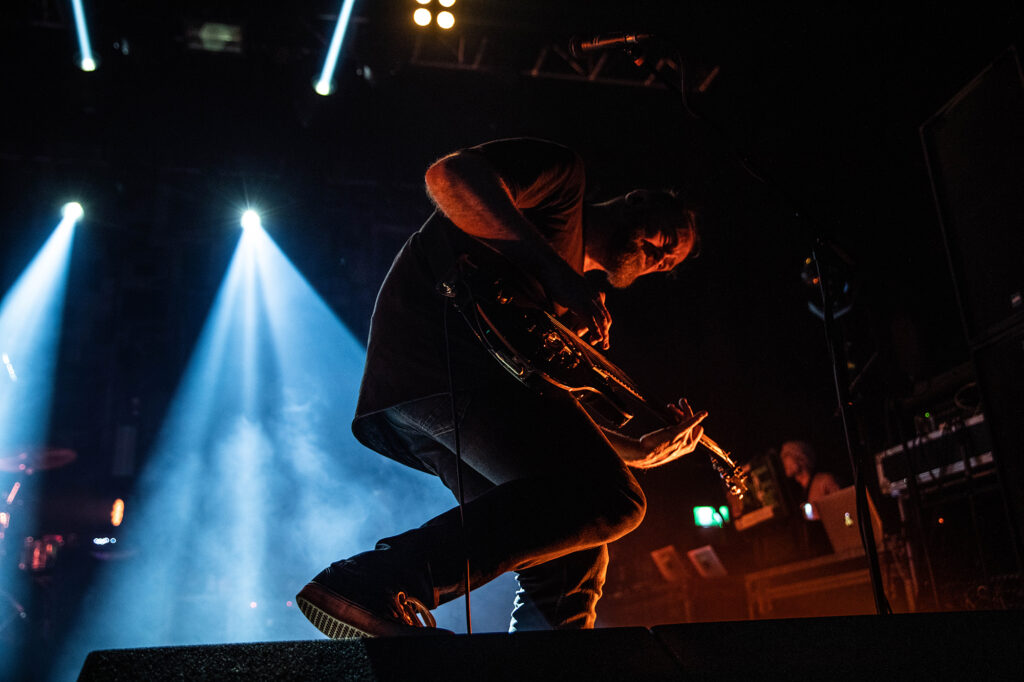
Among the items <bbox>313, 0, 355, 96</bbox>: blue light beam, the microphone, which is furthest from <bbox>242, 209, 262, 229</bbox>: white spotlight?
the microphone

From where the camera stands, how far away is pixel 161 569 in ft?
A: 27.4

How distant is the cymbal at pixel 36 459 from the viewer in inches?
270

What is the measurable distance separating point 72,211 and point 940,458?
8689 mm

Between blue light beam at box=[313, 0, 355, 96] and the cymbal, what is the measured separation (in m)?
4.00

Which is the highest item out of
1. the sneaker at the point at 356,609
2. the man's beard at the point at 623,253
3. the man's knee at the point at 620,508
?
the man's beard at the point at 623,253

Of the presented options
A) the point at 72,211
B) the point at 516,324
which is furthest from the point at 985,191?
the point at 72,211

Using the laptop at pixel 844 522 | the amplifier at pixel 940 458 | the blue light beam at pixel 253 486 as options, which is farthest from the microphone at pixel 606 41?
the blue light beam at pixel 253 486

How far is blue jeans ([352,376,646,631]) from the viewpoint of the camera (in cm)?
147

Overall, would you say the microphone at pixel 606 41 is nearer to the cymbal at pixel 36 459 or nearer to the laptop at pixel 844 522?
the laptop at pixel 844 522

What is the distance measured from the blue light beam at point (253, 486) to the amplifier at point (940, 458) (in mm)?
4611

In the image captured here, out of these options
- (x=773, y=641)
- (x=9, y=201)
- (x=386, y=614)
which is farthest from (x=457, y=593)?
(x=9, y=201)

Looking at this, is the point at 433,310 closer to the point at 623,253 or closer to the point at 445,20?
the point at 623,253

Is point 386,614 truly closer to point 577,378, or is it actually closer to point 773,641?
point 773,641

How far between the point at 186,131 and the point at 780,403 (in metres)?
6.12
